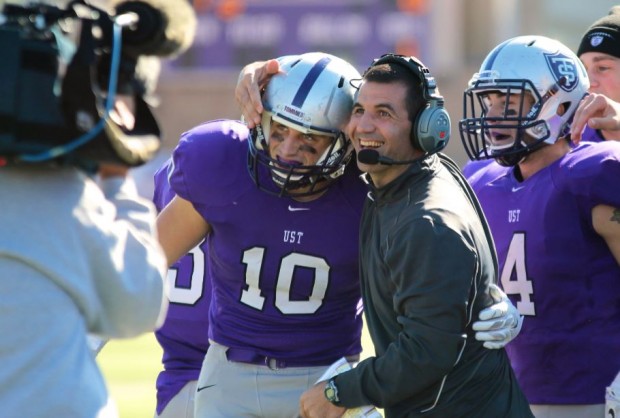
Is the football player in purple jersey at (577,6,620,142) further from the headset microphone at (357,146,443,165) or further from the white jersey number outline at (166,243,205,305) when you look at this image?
the white jersey number outline at (166,243,205,305)

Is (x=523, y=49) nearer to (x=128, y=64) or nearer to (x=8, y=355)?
(x=128, y=64)

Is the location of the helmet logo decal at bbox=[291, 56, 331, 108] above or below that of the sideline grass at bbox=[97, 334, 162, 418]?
above

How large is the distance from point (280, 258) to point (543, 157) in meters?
0.97

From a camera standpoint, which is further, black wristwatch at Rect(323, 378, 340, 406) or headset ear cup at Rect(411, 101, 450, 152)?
headset ear cup at Rect(411, 101, 450, 152)

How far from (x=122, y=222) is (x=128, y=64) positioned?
0.36 metres

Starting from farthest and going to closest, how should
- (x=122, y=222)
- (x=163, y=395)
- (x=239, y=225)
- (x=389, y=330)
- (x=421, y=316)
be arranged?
(x=163, y=395) → (x=239, y=225) → (x=389, y=330) → (x=421, y=316) → (x=122, y=222)

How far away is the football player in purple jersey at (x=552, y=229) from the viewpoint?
3709 millimetres

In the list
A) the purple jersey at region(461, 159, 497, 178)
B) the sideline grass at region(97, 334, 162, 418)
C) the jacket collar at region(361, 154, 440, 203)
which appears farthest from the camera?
Answer: the sideline grass at region(97, 334, 162, 418)

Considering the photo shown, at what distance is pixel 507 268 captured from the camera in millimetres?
3861

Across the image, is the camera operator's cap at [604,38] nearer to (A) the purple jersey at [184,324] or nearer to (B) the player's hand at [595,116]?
(B) the player's hand at [595,116]

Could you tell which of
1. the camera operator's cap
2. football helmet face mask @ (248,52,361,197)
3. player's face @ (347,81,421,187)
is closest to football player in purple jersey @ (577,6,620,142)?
the camera operator's cap

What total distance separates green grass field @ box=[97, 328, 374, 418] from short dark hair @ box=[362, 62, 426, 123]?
14.3ft

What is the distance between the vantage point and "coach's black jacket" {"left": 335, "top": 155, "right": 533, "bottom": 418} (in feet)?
10.4

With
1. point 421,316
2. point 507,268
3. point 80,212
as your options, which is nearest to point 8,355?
point 80,212
